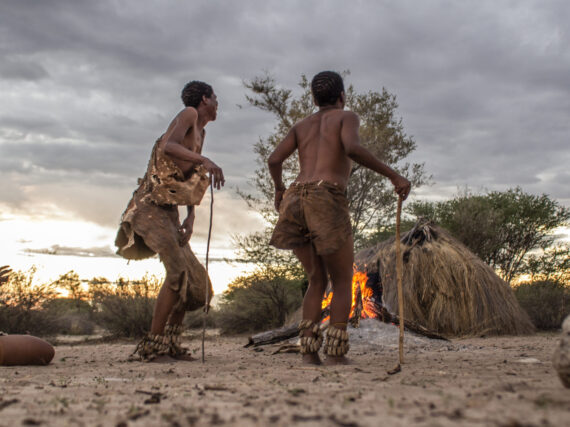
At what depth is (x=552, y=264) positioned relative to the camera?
52.3ft

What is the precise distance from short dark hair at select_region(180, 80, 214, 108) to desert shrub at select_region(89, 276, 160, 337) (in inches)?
256

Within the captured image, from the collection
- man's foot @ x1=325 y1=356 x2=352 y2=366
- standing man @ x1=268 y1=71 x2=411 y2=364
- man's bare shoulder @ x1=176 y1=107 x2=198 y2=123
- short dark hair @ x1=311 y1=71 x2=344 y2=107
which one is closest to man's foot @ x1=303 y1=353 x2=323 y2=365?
standing man @ x1=268 y1=71 x2=411 y2=364

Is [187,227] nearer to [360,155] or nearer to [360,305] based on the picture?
[360,155]

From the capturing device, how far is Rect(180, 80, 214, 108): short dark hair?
476cm

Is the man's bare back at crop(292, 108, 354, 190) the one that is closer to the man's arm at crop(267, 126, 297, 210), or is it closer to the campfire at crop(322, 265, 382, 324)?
the man's arm at crop(267, 126, 297, 210)

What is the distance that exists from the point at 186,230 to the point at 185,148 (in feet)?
2.65

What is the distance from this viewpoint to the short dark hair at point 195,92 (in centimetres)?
476

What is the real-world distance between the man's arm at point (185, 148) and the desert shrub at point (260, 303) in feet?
27.7

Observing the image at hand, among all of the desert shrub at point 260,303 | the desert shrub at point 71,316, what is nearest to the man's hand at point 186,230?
the desert shrub at point 71,316

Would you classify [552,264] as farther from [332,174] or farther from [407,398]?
[407,398]

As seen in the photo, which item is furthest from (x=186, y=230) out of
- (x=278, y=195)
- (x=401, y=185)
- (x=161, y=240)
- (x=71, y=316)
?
(x=71, y=316)

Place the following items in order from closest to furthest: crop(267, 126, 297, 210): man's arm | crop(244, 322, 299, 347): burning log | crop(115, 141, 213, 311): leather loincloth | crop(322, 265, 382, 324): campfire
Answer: crop(267, 126, 297, 210): man's arm → crop(115, 141, 213, 311): leather loincloth → crop(244, 322, 299, 347): burning log → crop(322, 265, 382, 324): campfire

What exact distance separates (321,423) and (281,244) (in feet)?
7.29

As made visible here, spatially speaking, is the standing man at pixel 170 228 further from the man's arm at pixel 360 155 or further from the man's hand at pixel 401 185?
the man's hand at pixel 401 185
